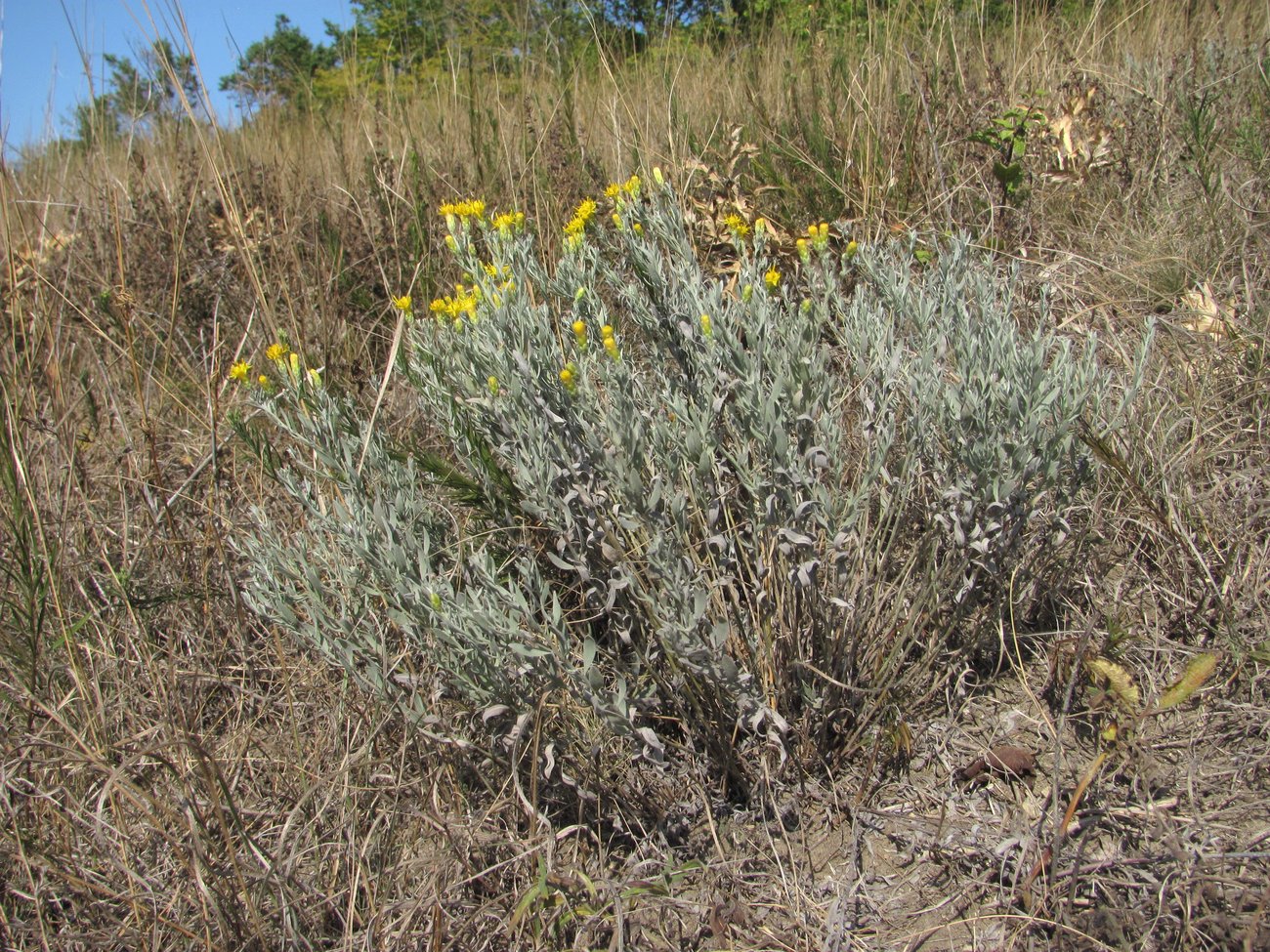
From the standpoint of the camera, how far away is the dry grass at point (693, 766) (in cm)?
150

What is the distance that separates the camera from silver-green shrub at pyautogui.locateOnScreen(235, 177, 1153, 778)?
1.60 m

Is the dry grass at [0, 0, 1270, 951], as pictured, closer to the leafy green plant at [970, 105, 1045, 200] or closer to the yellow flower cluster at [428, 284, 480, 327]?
the leafy green plant at [970, 105, 1045, 200]

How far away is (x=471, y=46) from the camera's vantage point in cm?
387

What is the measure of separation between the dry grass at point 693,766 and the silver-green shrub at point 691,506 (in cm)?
17

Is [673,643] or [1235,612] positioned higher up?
[673,643]

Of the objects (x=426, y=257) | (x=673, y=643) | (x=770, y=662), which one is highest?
(x=426, y=257)

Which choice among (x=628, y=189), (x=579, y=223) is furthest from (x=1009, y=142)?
(x=579, y=223)

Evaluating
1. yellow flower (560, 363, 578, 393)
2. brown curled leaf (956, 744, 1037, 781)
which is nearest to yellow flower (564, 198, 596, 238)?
yellow flower (560, 363, 578, 393)

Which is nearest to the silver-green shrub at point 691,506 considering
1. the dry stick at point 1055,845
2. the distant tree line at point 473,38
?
the dry stick at point 1055,845

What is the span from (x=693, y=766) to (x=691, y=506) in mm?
582

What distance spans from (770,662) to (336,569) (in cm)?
95

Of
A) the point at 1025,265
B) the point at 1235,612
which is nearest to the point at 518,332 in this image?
the point at 1235,612

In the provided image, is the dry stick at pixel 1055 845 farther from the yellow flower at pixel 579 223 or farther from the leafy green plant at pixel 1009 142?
the leafy green plant at pixel 1009 142

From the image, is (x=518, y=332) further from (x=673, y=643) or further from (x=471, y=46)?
(x=471, y=46)
